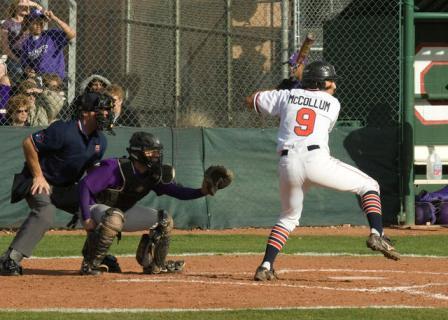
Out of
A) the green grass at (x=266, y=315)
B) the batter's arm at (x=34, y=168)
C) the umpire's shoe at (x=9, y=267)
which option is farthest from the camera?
the umpire's shoe at (x=9, y=267)

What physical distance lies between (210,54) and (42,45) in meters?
2.34

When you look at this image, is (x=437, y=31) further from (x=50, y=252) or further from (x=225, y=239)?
(x=50, y=252)

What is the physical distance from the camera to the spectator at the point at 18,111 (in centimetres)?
1271

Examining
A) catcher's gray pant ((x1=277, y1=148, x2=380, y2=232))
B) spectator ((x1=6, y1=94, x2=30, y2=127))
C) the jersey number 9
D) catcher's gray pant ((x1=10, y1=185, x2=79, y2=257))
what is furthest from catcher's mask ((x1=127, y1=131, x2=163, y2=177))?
spectator ((x1=6, y1=94, x2=30, y2=127))

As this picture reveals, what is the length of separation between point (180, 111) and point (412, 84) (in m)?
2.97

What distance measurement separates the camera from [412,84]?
13977mm

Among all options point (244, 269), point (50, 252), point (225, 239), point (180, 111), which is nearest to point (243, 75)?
point (180, 111)

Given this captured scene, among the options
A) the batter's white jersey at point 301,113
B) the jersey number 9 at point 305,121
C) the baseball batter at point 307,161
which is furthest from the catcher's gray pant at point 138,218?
the jersey number 9 at point 305,121

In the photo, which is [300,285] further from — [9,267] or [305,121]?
[9,267]

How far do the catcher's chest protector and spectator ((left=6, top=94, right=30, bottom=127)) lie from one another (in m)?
4.46

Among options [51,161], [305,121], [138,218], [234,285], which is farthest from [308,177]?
[51,161]

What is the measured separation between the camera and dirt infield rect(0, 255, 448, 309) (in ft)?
22.5

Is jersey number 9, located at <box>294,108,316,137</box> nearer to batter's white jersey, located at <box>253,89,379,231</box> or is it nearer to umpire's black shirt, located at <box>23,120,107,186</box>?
batter's white jersey, located at <box>253,89,379,231</box>

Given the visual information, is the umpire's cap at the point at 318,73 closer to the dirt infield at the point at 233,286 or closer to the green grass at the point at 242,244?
the dirt infield at the point at 233,286
